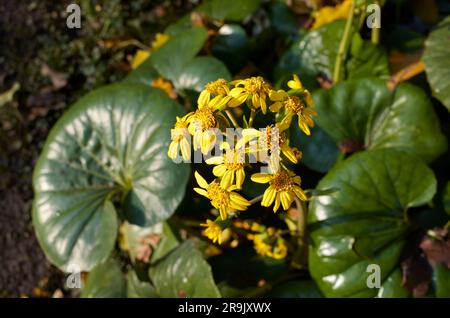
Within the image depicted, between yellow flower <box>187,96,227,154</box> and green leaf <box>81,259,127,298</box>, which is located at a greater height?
yellow flower <box>187,96,227,154</box>

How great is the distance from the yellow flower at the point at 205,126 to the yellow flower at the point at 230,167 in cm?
5

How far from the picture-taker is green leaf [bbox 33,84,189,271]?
210cm

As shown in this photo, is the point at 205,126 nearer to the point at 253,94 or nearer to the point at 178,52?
the point at 253,94

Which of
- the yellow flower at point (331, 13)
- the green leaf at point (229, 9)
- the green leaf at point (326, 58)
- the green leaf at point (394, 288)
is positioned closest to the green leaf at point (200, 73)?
the green leaf at point (326, 58)

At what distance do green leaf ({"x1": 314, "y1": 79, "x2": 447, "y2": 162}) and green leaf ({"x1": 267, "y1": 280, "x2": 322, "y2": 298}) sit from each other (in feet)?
1.81

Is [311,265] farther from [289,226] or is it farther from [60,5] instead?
[60,5]

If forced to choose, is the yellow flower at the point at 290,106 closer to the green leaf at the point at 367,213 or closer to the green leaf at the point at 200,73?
the green leaf at the point at 367,213

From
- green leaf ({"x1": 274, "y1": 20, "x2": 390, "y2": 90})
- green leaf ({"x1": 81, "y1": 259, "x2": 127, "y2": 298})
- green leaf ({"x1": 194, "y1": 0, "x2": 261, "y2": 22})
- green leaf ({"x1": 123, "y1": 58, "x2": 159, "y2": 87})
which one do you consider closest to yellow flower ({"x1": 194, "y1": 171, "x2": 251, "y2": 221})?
green leaf ({"x1": 274, "y1": 20, "x2": 390, "y2": 90})

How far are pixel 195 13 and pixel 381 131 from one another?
103 cm

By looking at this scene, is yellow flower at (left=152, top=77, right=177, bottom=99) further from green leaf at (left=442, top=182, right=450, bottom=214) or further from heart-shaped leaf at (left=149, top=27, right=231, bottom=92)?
green leaf at (left=442, top=182, right=450, bottom=214)

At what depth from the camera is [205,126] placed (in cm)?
145

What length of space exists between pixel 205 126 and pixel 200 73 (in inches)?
36.7

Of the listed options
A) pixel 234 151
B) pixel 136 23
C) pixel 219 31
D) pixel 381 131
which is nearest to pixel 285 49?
pixel 219 31
